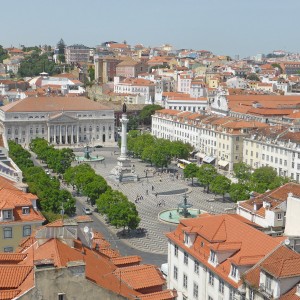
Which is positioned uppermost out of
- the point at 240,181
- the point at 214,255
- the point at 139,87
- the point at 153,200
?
the point at 139,87

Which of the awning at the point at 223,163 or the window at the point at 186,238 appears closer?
the window at the point at 186,238

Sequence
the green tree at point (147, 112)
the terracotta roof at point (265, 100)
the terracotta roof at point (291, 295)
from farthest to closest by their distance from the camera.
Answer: the green tree at point (147, 112) → the terracotta roof at point (265, 100) → the terracotta roof at point (291, 295)

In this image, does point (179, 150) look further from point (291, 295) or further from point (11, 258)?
point (11, 258)

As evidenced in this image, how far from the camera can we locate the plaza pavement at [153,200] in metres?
60.3

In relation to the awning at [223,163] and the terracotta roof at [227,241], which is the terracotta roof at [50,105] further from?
the terracotta roof at [227,241]

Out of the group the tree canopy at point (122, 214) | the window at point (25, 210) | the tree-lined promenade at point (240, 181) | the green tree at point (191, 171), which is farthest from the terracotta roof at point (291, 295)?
the green tree at point (191, 171)

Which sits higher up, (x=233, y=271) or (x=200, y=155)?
(x=233, y=271)

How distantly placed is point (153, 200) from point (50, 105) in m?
67.0

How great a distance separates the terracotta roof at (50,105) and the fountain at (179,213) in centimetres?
7207

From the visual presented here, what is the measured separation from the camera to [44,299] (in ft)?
65.6

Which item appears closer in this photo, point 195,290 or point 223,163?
point 195,290

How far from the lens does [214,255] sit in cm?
3394

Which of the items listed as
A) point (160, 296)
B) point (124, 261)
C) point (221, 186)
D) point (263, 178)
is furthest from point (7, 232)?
point (263, 178)

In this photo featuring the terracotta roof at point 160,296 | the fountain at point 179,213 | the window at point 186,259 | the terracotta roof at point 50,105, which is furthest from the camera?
the terracotta roof at point 50,105
